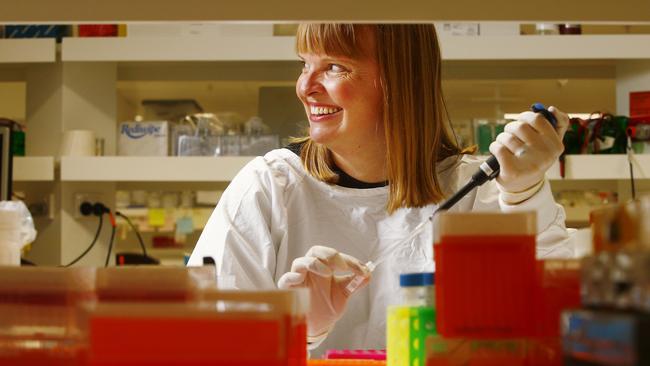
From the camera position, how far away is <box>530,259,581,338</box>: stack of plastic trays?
0.62 m

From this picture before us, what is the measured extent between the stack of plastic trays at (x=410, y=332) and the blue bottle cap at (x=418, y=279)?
0.02 meters

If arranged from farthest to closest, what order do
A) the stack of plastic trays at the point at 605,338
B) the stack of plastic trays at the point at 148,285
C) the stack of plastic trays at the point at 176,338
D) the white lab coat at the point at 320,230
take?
the white lab coat at the point at 320,230 < the stack of plastic trays at the point at 148,285 < the stack of plastic trays at the point at 176,338 < the stack of plastic trays at the point at 605,338

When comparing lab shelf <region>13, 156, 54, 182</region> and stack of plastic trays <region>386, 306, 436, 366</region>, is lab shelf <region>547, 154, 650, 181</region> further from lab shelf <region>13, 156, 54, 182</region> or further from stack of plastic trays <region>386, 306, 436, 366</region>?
stack of plastic trays <region>386, 306, 436, 366</region>

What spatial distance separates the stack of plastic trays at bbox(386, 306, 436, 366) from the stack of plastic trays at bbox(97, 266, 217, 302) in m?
0.20

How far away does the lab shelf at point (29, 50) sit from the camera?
3.00 m

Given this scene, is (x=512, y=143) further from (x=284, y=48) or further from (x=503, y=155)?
(x=284, y=48)

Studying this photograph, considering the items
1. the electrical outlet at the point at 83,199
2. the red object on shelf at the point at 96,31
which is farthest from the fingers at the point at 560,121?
the electrical outlet at the point at 83,199

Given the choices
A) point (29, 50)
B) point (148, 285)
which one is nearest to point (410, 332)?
point (148, 285)

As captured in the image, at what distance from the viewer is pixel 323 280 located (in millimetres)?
1242

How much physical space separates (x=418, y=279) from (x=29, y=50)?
2685mm

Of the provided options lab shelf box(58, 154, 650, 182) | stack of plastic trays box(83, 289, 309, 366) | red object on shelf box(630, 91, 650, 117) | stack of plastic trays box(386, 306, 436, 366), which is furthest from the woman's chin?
red object on shelf box(630, 91, 650, 117)

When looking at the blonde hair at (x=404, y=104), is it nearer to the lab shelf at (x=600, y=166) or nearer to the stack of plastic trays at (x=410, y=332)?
the stack of plastic trays at (x=410, y=332)

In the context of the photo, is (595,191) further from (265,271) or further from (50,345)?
(50,345)

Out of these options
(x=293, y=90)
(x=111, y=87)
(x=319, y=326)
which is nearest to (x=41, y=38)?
(x=111, y=87)
